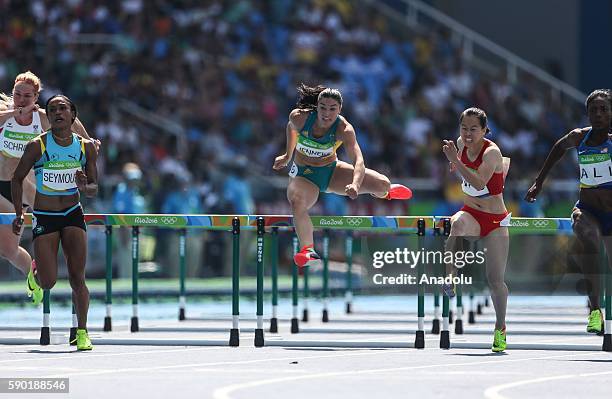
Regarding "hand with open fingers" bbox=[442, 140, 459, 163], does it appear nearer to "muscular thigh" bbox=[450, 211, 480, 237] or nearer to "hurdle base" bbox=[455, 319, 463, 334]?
"muscular thigh" bbox=[450, 211, 480, 237]

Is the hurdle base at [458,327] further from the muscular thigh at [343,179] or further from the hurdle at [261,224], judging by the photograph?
the muscular thigh at [343,179]

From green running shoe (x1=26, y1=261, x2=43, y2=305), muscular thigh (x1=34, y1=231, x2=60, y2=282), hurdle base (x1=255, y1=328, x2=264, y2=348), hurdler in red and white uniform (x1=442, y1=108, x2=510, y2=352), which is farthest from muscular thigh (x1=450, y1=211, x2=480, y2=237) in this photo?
green running shoe (x1=26, y1=261, x2=43, y2=305)

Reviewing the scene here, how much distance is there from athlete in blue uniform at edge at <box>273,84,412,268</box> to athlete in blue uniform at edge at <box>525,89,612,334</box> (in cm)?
152

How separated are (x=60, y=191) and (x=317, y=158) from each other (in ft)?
7.87

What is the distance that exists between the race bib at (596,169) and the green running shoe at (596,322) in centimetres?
114

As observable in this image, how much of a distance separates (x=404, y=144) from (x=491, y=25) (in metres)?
7.01

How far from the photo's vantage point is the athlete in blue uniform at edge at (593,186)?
1331 cm

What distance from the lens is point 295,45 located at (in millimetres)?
29281

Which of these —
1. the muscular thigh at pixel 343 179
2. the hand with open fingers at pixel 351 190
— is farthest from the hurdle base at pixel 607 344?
the muscular thigh at pixel 343 179

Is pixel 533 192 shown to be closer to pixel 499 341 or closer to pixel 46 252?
pixel 499 341

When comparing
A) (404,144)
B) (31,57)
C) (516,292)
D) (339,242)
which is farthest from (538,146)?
(516,292)

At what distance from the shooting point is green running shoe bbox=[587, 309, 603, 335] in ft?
45.3

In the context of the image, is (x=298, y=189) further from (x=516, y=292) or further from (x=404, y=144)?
(x=404, y=144)

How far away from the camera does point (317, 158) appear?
45.3 ft
